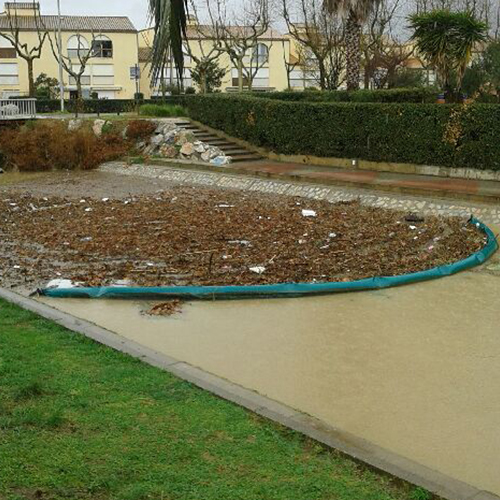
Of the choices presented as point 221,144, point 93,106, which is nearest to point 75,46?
point 93,106

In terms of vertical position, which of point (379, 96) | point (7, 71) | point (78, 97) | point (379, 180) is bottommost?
point (379, 180)

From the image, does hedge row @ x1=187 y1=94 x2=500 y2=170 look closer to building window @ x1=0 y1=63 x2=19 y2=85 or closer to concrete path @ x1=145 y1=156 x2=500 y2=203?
concrete path @ x1=145 y1=156 x2=500 y2=203

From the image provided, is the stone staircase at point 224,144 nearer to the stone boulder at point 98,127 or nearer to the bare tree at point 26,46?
the stone boulder at point 98,127

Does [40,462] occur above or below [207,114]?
below

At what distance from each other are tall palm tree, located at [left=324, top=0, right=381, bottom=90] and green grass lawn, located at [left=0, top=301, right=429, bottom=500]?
17.8 m

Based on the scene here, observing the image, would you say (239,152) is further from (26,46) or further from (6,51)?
(6,51)

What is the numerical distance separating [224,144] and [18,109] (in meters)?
9.63

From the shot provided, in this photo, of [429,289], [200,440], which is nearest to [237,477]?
[200,440]

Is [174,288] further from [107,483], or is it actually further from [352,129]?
[352,129]

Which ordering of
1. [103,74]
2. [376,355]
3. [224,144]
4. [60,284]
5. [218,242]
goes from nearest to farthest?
1. [376,355]
2. [60,284]
3. [218,242]
4. [224,144]
5. [103,74]

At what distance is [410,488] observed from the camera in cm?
345

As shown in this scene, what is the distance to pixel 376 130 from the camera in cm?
1739

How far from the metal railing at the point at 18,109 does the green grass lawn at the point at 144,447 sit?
2342cm

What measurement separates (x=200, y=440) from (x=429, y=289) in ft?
15.4
